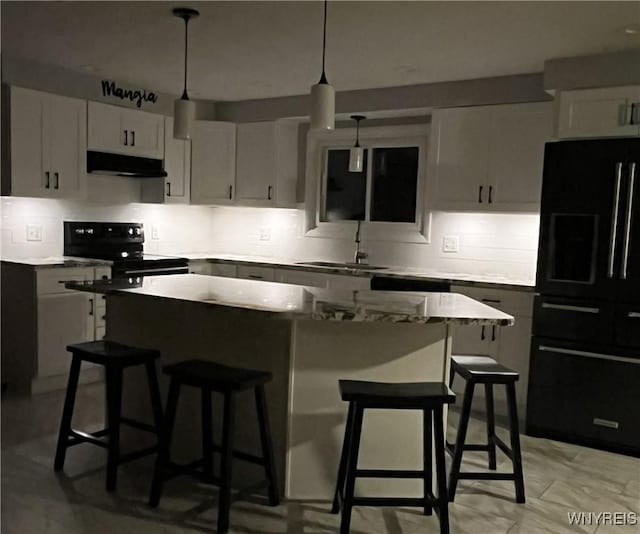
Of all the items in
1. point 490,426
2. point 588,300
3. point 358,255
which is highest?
point 358,255

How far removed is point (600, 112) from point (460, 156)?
1.14 metres

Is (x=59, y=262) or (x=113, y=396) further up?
(x=59, y=262)

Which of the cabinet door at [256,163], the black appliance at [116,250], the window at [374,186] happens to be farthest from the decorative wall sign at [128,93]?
the window at [374,186]

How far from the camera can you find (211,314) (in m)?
3.09

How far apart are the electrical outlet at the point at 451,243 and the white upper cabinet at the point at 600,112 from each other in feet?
4.48

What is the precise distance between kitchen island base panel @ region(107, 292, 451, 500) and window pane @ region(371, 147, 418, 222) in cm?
270

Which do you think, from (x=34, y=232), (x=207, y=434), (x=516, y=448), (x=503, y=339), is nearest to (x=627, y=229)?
(x=503, y=339)

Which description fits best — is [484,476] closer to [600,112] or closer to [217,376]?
[217,376]

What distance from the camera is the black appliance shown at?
4.97 m

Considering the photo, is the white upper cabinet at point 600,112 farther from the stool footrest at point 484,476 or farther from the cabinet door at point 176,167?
the cabinet door at point 176,167


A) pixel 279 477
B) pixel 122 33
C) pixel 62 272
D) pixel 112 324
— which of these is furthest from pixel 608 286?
pixel 62 272

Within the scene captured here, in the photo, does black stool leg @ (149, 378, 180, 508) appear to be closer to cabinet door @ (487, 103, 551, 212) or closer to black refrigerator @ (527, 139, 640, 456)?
black refrigerator @ (527, 139, 640, 456)

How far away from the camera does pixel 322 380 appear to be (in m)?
2.88

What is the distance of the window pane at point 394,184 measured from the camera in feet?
18.0
